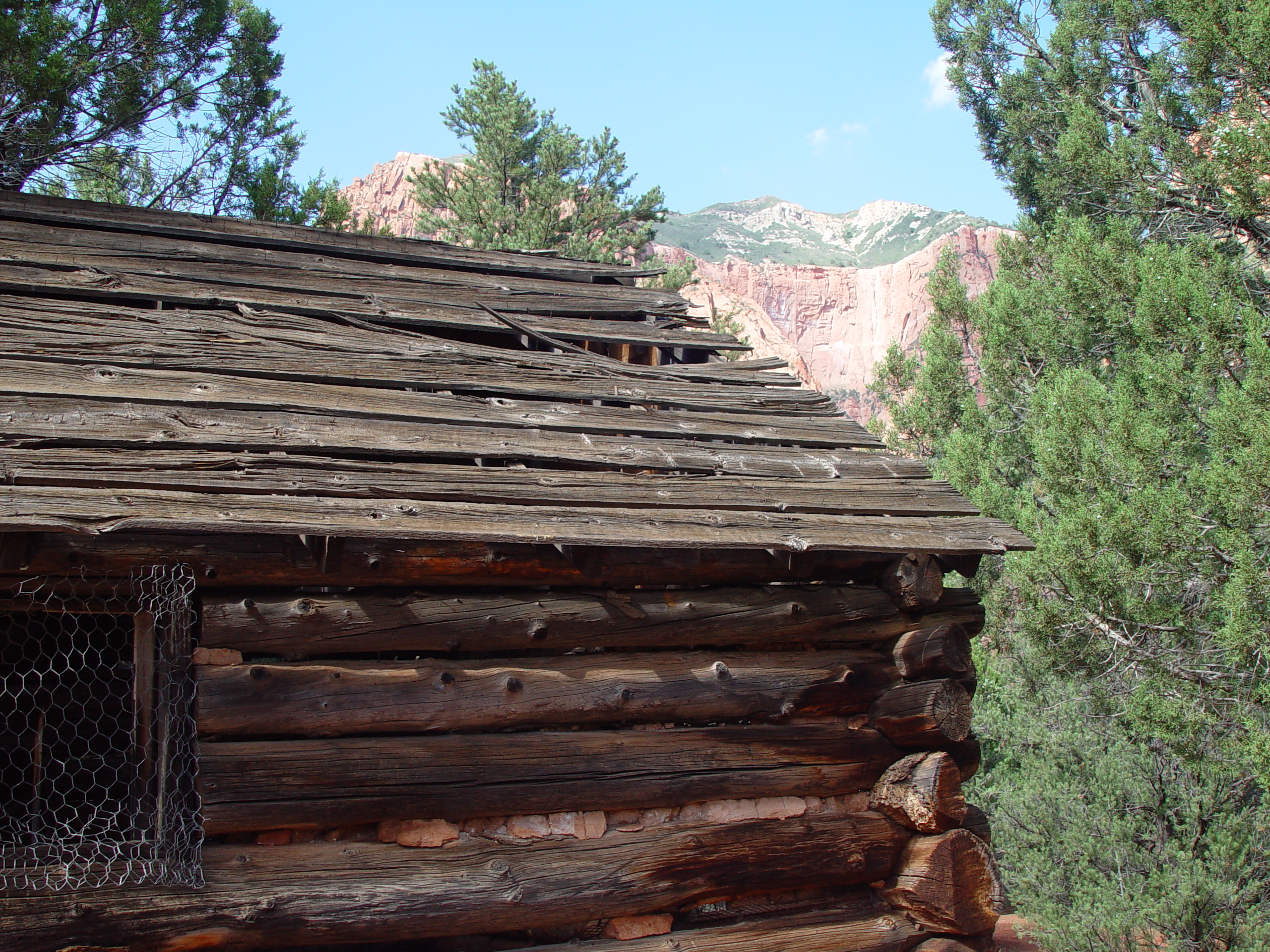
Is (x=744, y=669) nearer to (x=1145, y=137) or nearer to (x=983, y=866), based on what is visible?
(x=983, y=866)

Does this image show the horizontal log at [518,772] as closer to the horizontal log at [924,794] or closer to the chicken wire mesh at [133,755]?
the horizontal log at [924,794]

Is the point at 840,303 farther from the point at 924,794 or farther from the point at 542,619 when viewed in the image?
the point at 542,619

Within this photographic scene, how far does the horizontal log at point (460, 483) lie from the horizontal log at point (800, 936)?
1706 mm

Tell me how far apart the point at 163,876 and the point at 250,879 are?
263mm

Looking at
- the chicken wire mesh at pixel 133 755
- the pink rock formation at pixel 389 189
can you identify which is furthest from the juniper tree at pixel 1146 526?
the pink rock formation at pixel 389 189

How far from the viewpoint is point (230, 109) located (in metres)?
13.0

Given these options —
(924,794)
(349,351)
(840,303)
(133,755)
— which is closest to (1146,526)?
(924,794)

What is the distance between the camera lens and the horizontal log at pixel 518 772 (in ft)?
10.1

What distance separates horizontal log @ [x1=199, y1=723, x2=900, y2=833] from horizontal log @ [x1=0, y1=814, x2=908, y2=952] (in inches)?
5.1

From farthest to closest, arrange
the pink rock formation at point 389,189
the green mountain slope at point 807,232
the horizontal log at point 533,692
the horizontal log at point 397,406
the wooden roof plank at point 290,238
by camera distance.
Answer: the green mountain slope at point 807,232 → the pink rock formation at point 389,189 → the wooden roof plank at point 290,238 → the horizontal log at point 397,406 → the horizontal log at point 533,692

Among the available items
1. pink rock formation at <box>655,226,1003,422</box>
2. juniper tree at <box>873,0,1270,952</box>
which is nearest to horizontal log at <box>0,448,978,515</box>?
juniper tree at <box>873,0,1270,952</box>

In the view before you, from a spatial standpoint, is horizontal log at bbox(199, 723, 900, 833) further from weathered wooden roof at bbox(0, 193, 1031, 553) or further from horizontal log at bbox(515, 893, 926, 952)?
weathered wooden roof at bbox(0, 193, 1031, 553)

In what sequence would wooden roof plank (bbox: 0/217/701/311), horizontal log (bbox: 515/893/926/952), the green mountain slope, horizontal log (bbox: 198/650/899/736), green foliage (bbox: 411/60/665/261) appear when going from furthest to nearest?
the green mountain slope < green foliage (bbox: 411/60/665/261) < wooden roof plank (bbox: 0/217/701/311) < horizontal log (bbox: 515/893/926/952) < horizontal log (bbox: 198/650/899/736)

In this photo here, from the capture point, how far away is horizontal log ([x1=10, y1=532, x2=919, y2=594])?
3.04m
